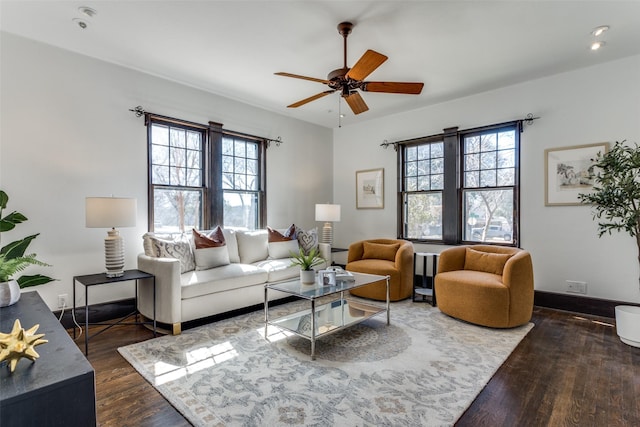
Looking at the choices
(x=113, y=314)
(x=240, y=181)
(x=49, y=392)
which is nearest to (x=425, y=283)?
(x=240, y=181)

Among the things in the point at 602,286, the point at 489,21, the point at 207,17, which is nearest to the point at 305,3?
the point at 207,17

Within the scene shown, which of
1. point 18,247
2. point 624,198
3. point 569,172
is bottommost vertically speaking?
point 18,247

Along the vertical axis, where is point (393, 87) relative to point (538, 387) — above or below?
above

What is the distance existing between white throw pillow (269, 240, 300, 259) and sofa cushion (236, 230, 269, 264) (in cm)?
8

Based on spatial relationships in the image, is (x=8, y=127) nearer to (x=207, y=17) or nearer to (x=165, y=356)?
(x=207, y=17)

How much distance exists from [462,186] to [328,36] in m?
2.94

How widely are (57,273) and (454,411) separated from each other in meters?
3.68

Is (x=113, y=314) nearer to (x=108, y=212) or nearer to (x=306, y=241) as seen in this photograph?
(x=108, y=212)

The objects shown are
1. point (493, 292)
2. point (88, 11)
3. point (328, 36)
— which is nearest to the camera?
point (88, 11)

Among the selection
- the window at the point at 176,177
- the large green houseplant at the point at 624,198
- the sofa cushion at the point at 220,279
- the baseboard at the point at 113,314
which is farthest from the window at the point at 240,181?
the large green houseplant at the point at 624,198

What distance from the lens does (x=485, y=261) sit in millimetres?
3762

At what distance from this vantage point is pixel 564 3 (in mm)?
2527

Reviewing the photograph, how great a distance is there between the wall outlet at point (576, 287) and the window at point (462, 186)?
0.74 m

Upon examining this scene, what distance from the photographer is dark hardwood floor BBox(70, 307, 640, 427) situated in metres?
1.84
